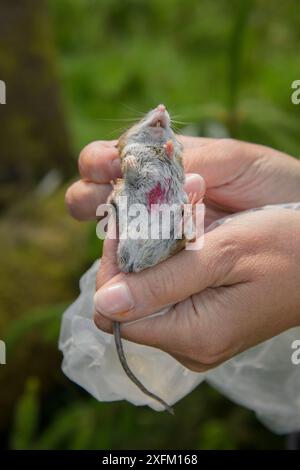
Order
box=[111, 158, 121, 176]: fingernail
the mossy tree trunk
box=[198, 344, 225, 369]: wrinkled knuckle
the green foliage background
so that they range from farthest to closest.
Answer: the mossy tree trunk < the green foliage background < box=[111, 158, 121, 176]: fingernail < box=[198, 344, 225, 369]: wrinkled knuckle

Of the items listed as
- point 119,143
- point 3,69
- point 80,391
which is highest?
point 119,143

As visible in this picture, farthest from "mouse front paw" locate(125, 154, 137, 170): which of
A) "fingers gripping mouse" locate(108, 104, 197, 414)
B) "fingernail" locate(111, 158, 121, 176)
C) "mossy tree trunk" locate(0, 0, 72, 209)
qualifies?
"mossy tree trunk" locate(0, 0, 72, 209)

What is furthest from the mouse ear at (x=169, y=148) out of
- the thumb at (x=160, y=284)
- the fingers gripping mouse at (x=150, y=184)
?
the thumb at (x=160, y=284)

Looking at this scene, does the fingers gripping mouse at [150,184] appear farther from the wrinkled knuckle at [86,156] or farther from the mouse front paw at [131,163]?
the wrinkled knuckle at [86,156]

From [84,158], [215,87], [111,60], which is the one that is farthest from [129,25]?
[84,158]

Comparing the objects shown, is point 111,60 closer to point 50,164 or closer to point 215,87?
point 215,87

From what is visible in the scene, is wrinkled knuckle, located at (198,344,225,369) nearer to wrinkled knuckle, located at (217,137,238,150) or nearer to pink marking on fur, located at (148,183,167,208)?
pink marking on fur, located at (148,183,167,208)
